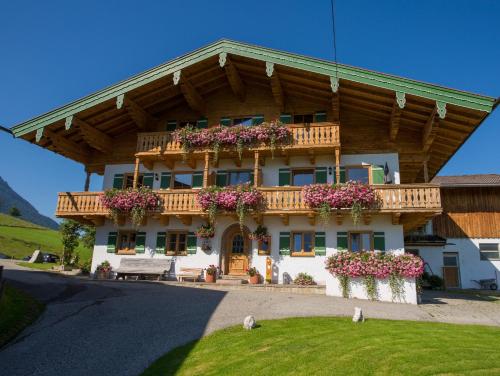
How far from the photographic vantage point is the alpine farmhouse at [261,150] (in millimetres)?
16406

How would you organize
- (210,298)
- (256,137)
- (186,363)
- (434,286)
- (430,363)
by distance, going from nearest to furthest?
(430,363)
(186,363)
(210,298)
(256,137)
(434,286)

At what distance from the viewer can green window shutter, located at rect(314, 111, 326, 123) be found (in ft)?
61.6

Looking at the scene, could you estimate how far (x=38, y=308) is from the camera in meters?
10.9

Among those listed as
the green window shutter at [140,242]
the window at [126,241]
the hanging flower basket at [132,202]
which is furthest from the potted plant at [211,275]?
the window at [126,241]

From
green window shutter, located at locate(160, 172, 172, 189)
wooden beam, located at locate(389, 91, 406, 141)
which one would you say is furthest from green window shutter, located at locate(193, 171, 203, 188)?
wooden beam, located at locate(389, 91, 406, 141)

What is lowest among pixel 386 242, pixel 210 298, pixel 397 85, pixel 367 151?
pixel 210 298

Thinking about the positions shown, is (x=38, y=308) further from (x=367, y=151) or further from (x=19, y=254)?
(x=19, y=254)

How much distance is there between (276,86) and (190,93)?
404 centimetres

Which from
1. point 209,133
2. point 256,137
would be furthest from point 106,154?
point 256,137

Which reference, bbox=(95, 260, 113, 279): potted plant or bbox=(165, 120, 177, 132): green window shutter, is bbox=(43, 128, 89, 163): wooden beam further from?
bbox=(95, 260, 113, 279): potted plant

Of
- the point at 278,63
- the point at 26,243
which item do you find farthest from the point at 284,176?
the point at 26,243

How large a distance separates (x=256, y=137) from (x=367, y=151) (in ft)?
16.2

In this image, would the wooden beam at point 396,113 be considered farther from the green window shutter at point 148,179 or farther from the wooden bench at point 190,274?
the green window shutter at point 148,179

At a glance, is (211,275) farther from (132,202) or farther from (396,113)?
(396,113)
